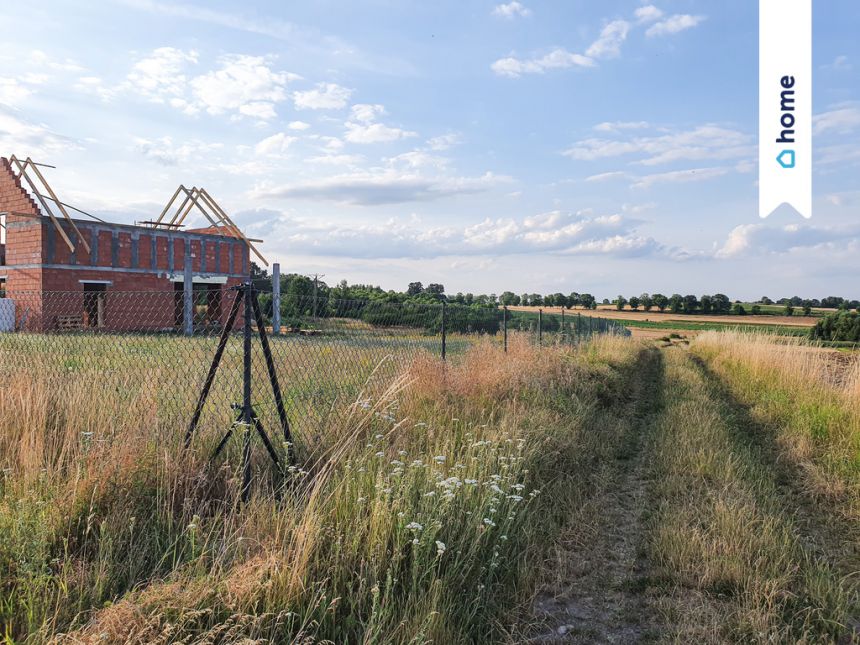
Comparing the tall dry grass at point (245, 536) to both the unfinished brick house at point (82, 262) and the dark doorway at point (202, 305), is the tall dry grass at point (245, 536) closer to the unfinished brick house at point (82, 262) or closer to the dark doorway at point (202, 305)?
the dark doorway at point (202, 305)

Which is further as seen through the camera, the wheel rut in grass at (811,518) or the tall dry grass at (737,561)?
the wheel rut in grass at (811,518)

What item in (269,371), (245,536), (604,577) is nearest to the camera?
(245,536)

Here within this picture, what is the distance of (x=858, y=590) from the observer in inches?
A: 155

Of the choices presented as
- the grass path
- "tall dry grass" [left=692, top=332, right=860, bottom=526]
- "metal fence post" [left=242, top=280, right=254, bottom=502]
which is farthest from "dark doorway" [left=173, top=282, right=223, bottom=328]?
"tall dry grass" [left=692, top=332, right=860, bottom=526]

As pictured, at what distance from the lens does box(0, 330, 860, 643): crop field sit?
276 cm

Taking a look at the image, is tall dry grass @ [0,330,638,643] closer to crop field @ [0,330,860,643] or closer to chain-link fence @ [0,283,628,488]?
crop field @ [0,330,860,643]

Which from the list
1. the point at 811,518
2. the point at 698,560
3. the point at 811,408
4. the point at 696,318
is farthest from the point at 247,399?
the point at 696,318

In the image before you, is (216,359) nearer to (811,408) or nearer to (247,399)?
(247,399)

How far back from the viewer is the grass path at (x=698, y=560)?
3.30m

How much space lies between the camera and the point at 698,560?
13.0 feet

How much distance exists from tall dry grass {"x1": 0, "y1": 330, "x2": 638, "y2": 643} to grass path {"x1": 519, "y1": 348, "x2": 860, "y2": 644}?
14.9 inches

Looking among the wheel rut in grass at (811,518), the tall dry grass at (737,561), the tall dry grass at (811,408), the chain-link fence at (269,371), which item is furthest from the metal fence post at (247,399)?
the tall dry grass at (811,408)

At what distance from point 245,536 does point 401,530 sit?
3.04ft

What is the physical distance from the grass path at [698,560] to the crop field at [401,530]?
0.7 inches
